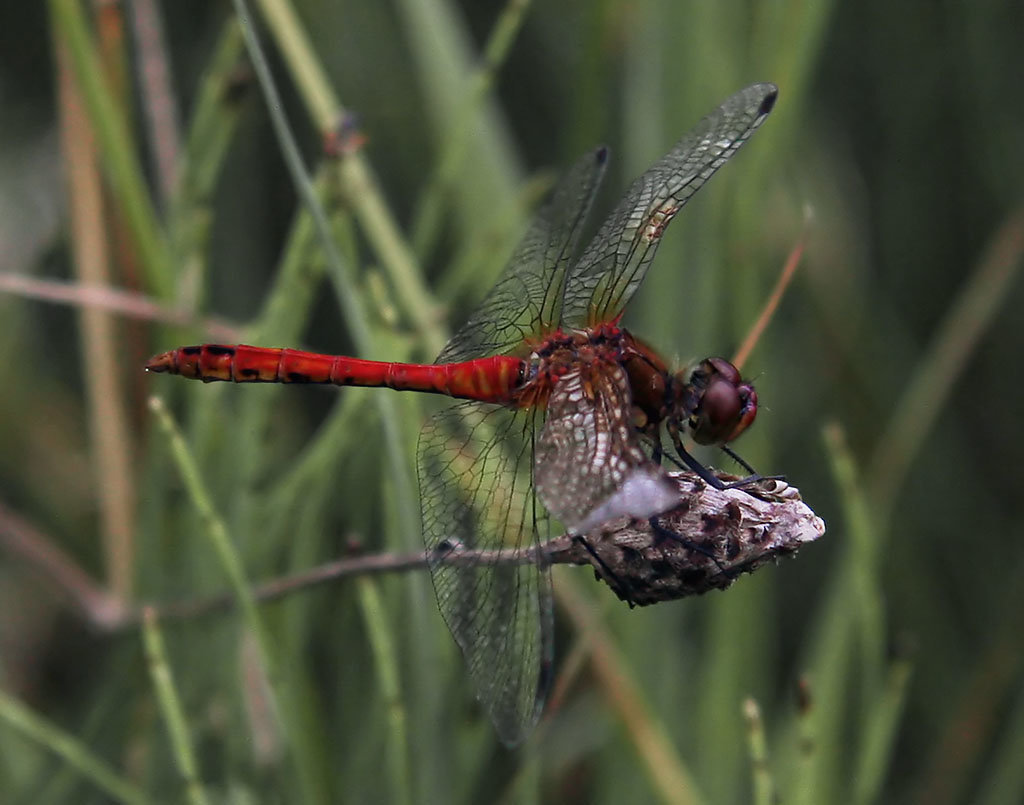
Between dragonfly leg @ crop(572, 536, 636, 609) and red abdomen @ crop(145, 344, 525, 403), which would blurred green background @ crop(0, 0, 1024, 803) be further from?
dragonfly leg @ crop(572, 536, 636, 609)

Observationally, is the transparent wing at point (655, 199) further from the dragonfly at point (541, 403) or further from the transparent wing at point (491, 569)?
the transparent wing at point (491, 569)

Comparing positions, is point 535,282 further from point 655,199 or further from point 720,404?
point 720,404

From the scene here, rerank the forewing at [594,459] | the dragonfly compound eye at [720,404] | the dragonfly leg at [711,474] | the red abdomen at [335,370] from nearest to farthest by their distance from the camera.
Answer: the forewing at [594,459] → the dragonfly leg at [711,474] → the dragonfly compound eye at [720,404] → the red abdomen at [335,370]

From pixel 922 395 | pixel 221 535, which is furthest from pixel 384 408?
pixel 922 395

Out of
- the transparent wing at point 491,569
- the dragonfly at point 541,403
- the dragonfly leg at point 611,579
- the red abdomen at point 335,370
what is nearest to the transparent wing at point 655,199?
the dragonfly at point 541,403

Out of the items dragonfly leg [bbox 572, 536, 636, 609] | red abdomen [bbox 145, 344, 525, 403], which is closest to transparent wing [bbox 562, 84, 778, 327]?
red abdomen [bbox 145, 344, 525, 403]

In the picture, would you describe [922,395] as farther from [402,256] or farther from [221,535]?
[221,535]

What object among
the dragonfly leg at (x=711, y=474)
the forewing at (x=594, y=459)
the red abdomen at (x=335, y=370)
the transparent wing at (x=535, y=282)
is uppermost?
the transparent wing at (x=535, y=282)
